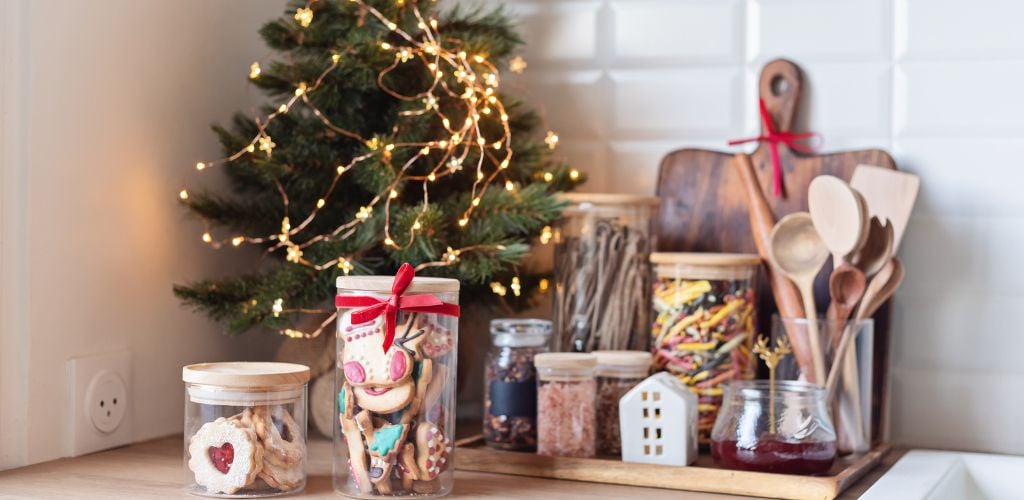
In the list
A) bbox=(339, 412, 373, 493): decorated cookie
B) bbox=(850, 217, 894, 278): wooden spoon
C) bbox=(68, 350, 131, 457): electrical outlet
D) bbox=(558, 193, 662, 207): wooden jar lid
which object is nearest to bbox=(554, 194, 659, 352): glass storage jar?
bbox=(558, 193, 662, 207): wooden jar lid

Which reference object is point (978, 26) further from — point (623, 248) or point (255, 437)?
point (255, 437)

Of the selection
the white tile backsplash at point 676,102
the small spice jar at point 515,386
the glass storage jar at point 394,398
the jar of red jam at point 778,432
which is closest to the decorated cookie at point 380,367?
the glass storage jar at point 394,398

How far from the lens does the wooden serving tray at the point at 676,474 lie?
1.02m

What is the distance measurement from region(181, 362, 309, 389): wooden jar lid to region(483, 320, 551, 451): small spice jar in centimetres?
22

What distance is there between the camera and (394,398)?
37.9 inches

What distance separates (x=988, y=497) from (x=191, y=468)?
0.81 meters

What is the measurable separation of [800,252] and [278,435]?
0.57m

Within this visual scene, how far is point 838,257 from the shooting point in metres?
1.17

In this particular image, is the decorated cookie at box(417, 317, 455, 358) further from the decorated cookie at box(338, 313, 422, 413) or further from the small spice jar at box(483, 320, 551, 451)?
the small spice jar at box(483, 320, 551, 451)

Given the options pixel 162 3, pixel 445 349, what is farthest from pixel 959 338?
pixel 162 3

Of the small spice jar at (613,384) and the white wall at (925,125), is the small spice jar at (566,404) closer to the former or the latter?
the small spice jar at (613,384)

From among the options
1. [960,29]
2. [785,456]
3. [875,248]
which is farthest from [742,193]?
[785,456]

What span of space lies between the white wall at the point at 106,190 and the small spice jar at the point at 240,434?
21 cm

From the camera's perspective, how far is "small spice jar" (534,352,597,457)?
111 centimetres
